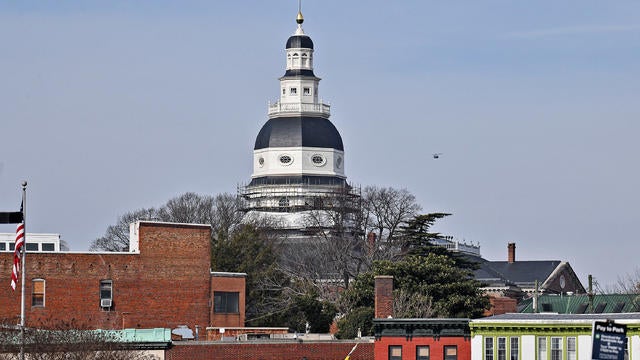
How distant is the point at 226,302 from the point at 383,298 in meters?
13.1

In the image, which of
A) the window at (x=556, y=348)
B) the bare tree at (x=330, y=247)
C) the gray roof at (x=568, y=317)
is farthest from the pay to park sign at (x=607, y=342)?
the bare tree at (x=330, y=247)

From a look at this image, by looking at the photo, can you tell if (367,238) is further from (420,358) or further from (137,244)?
(420,358)

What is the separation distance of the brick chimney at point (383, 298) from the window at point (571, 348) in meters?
15.0

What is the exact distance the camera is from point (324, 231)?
151875mm

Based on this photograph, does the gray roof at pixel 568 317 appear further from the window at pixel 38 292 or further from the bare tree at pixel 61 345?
the window at pixel 38 292

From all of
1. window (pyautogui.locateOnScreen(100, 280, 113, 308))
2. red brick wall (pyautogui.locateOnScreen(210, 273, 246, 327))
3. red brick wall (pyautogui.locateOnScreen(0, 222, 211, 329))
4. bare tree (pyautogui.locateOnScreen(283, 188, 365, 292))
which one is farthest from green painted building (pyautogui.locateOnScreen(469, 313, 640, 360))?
Answer: bare tree (pyautogui.locateOnScreen(283, 188, 365, 292))

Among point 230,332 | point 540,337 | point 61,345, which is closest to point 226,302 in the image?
point 230,332

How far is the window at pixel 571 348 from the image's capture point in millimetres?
77000

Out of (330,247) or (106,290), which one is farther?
(330,247)

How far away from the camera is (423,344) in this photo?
8269 cm

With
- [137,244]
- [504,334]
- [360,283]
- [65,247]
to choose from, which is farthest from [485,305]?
[65,247]

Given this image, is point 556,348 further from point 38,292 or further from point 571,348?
point 38,292

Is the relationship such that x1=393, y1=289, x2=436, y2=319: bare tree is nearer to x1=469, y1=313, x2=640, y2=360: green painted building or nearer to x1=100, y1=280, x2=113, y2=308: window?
x1=100, y1=280, x2=113, y2=308: window

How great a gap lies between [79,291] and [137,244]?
4020 mm
